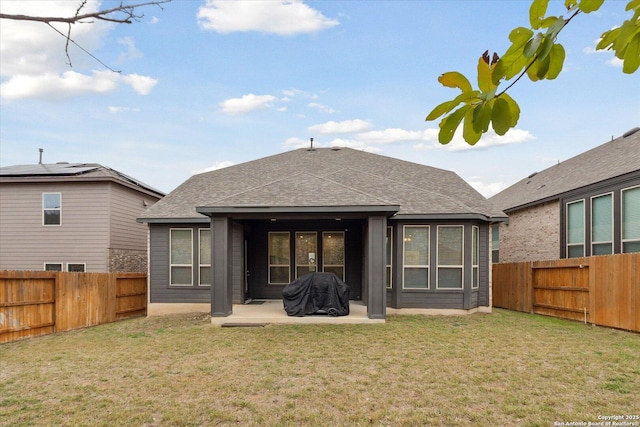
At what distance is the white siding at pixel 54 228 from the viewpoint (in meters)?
14.1

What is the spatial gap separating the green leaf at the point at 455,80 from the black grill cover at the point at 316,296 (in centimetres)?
921

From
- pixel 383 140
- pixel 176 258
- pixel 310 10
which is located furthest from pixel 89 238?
pixel 383 140

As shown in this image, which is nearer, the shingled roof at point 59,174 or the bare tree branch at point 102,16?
the bare tree branch at point 102,16

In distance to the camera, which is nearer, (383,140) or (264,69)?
(264,69)

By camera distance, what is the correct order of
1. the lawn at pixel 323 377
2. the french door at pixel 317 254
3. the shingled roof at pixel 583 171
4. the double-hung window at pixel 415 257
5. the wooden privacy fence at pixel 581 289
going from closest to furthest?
the lawn at pixel 323 377 < the wooden privacy fence at pixel 581 289 < the double-hung window at pixel 415 257 < the shingled roof at pixel 583 171 < the french door at pixel 317 254

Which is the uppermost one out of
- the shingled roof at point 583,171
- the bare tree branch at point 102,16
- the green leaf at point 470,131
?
the shingled roof at point 583,171

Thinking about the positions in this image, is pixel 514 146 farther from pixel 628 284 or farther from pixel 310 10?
pixel 310 10

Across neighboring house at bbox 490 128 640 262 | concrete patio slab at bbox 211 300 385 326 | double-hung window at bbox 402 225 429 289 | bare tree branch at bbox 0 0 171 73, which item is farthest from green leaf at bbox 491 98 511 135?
neighboring house at bbox 490 128 640 262

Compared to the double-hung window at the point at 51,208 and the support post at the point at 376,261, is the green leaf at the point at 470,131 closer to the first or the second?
the support post at the point at 376,261

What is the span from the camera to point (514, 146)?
52.9ft

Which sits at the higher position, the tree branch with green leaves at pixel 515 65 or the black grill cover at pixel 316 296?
the tree branch with green leaves at pixel 515 65

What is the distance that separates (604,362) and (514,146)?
11.6 meters

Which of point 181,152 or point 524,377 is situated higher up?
point 181,152

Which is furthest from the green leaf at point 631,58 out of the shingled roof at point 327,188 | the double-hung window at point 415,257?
the double-hung window at point 415,257
